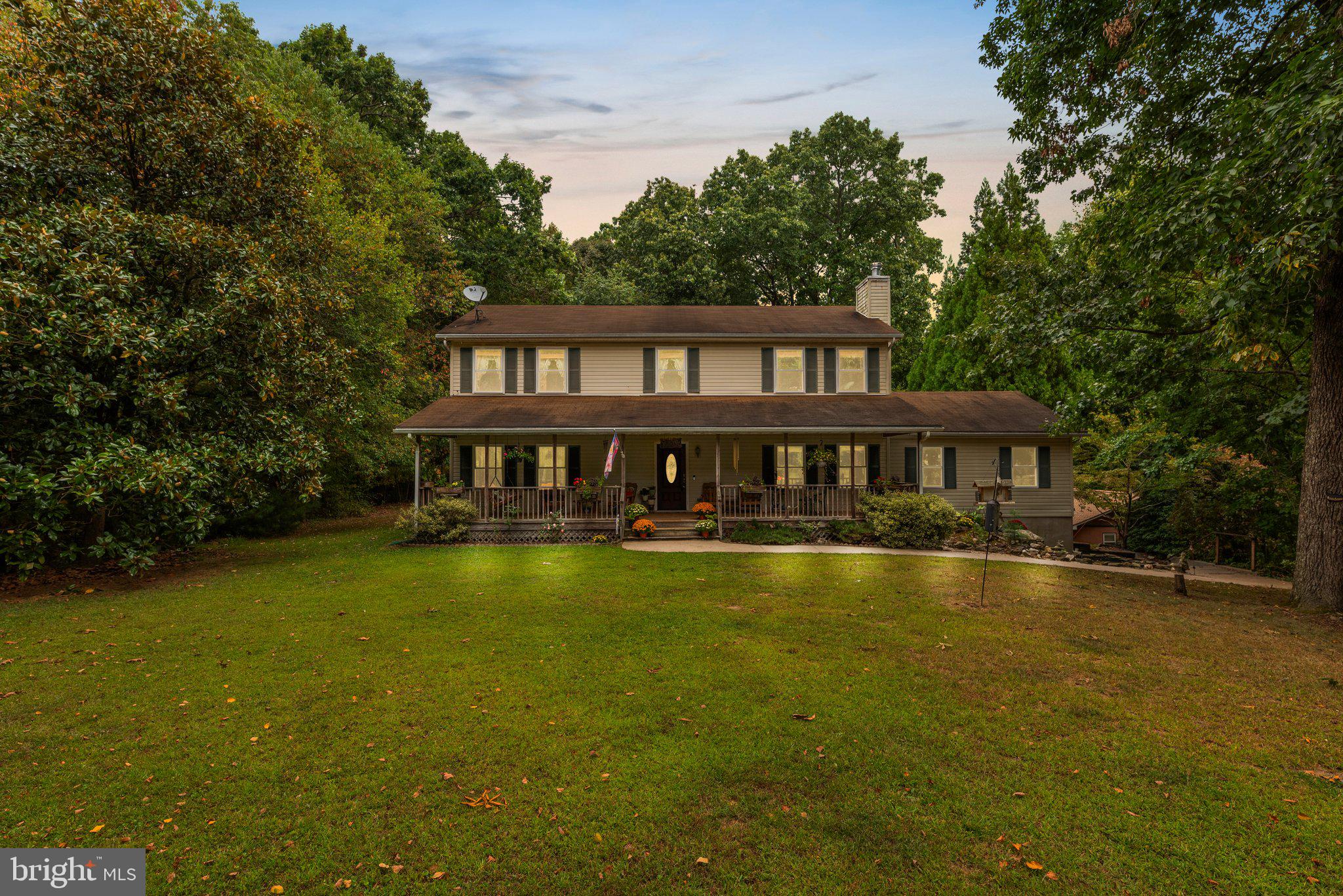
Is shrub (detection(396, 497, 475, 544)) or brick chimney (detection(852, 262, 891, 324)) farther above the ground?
brick chimney (detection(852, 262, 891, 324))

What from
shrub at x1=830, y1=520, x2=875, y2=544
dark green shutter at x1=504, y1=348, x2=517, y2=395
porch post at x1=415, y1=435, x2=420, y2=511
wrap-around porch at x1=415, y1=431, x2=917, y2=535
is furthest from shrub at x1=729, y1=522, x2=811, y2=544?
porch post at x1=415, y1=435, x2=420, y2=511

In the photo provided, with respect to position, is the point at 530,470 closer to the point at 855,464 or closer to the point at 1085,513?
the point at 855,464

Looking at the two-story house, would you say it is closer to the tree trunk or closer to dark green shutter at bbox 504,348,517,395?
dark green shutter at bbox 504,348,517,395

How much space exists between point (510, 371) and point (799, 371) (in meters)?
9.45

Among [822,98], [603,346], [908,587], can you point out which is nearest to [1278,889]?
[908,587]

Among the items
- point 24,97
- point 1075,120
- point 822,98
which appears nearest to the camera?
point 24,97

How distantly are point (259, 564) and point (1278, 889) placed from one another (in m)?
15.6

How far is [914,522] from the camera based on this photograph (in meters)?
15.3

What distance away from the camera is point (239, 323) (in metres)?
11.5

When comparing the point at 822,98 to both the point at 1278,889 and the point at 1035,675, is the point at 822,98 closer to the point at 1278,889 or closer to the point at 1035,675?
the point at 1035,675

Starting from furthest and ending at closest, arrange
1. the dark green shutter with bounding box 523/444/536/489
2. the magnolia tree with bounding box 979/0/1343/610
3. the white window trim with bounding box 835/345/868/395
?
the white window trim with bounding box 835/345/868/395
the dark green shutter with bounding box 523/444/536/489
the magnolia tree with bounding box 979/0/1343/610

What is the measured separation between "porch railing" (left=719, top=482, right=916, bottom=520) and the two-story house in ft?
0.98

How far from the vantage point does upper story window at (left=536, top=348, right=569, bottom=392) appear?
18.8 meters

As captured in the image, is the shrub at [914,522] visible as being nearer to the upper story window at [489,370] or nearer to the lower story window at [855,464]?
the lower story window at [855,464]
